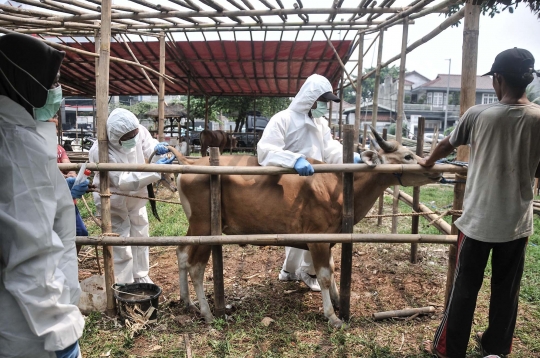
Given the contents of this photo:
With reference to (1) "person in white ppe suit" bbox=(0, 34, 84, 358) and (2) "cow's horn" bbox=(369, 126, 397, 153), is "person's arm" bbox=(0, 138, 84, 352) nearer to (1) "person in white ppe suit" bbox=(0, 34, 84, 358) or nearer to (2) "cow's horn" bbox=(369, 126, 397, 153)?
(1) "person in white ppe suit" bbox=(0, 34, 84, 358)

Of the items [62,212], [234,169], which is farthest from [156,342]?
[62,212]

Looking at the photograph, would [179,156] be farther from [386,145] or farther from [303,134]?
[386,145]

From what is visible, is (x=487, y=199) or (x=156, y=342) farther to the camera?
(x=156, y=342)

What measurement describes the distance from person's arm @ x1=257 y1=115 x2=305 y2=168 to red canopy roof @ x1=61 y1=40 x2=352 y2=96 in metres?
5.41

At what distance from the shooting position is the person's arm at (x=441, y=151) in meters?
3.15

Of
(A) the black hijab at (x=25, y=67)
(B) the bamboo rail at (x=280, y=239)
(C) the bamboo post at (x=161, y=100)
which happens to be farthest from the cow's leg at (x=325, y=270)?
(C) the bamboo post at (x=161, y=100)

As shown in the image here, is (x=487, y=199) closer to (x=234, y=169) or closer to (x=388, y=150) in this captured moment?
(x=388, y=150)

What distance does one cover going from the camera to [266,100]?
2822 cm

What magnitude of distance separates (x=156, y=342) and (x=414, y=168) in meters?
2.78

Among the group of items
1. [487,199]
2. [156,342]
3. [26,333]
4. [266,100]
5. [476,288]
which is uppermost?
[266,100]

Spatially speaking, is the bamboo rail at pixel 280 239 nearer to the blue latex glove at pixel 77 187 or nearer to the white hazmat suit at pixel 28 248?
the blue latex glove at pixel 77 187

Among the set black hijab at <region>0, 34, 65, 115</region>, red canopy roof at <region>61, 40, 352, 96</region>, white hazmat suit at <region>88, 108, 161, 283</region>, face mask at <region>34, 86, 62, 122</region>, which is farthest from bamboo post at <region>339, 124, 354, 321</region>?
red canopy roof at <region>61, 40, 352, 96</region>

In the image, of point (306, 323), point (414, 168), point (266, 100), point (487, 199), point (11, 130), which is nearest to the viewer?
point (11, 130)

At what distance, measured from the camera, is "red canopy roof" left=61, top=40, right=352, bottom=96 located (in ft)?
31.6
